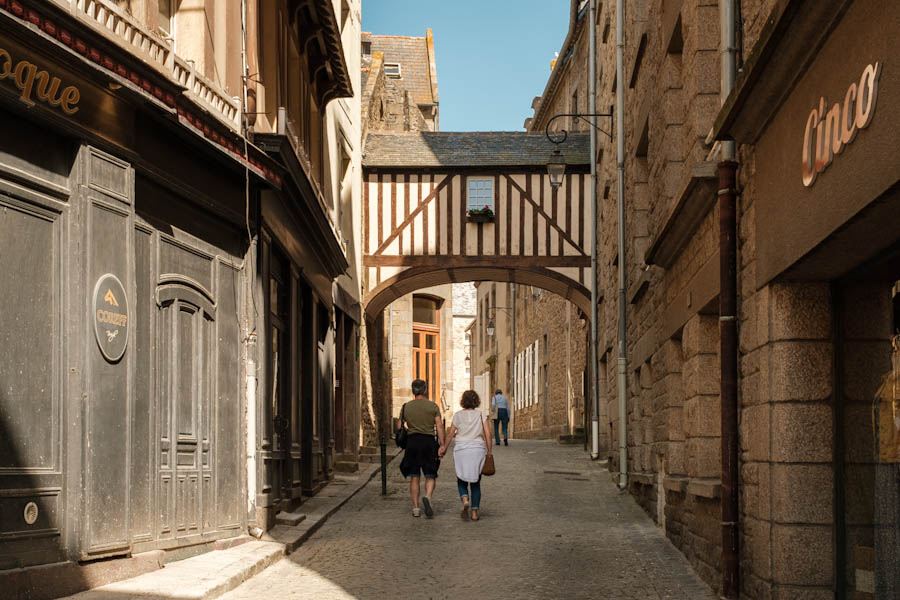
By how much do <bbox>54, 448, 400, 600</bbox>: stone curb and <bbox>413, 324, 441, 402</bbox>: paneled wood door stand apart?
896 inches

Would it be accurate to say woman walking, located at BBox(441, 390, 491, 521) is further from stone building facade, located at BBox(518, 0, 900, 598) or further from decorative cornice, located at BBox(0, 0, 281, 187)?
decorative cornice, located at BBox(0, 0, 281, 187)

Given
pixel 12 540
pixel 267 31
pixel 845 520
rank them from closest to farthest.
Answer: pixel 845 520 < pixel 12 540 < pixel 267 31

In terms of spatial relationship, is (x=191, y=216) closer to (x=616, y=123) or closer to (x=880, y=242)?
(x=880, y=242)

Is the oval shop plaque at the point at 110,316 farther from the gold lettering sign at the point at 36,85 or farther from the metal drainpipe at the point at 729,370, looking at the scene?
the metal drainpipe at the point at 729,370

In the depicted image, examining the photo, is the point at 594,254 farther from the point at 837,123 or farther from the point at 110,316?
the point at 837,123

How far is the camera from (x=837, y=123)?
5.03 m

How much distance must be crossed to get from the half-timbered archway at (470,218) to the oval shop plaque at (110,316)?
13.8m

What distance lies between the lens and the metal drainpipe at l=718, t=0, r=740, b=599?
23.1 ft

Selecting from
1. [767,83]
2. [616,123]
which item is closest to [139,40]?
[767,83]

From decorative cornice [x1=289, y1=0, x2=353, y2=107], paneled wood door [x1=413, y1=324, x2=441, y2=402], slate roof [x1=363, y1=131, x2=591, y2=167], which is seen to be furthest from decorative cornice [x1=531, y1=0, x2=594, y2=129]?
decorative cornice [x1=289, y1=0, x2=353, y2=107]

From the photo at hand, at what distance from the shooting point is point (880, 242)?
5301mm

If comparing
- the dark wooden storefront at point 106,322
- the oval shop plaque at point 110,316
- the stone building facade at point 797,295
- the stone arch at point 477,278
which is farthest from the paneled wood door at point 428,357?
the oval shop plaque at point 110,316

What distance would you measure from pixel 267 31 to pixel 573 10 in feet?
50.1

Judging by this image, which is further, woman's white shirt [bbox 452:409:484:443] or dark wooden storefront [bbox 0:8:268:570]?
woman's white shirt [bbox 452:409:484:443]
